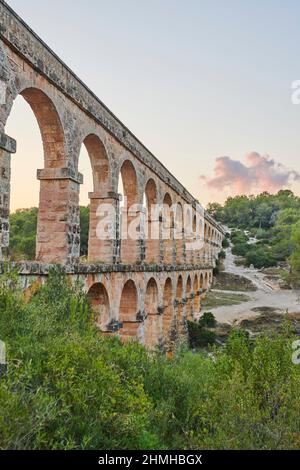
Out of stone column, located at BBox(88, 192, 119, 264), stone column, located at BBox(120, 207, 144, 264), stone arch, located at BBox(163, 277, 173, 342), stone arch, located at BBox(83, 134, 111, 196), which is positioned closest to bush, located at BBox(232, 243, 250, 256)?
stone arch, located at BBox(163, 277, 173, 342)

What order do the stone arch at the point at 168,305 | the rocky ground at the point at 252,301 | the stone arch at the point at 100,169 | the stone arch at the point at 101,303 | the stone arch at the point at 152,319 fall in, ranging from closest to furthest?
the stone arch at the point at 101,303 < the stone arch at the point at 100,169 < the stone arch at the point at 152,319 < the stone arch at the point at 168,305 < the rocky ground at the point at 252,301

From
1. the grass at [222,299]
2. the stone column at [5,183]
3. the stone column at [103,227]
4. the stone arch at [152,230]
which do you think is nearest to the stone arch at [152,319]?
the stone arch at [152,230]

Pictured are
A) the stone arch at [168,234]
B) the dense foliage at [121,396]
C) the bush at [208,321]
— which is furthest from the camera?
the bush at [208,321]

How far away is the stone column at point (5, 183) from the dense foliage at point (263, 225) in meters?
45.8

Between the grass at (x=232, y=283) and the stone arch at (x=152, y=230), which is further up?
the stone arch at (x=152, y=230)

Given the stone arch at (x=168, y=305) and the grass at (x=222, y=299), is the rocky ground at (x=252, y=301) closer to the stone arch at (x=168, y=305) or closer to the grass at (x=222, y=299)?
the grass at (x=222, y=299)

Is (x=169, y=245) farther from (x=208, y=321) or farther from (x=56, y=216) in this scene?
(x=56, y=216)

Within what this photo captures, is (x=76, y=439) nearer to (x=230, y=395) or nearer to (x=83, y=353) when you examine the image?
(x=83, y=353)

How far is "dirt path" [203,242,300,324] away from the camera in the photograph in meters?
26.2

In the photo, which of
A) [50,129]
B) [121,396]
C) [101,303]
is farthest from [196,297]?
[121,396]

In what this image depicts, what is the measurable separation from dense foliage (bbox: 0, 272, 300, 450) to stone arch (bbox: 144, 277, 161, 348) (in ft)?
35.7

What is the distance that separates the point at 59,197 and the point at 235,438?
6.66 m

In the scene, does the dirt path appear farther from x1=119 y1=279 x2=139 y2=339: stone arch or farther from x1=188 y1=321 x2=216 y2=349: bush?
x1=119 y1=279 x2=139 y2=339: stone arch

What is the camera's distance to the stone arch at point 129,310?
1419 centimetres
